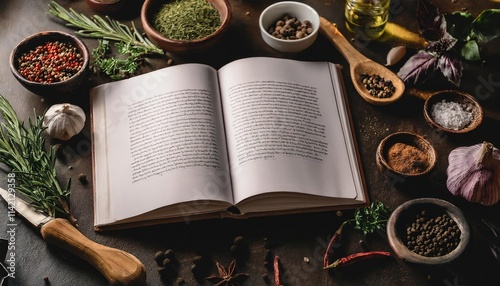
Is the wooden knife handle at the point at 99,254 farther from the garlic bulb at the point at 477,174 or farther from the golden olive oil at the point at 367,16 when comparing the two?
the golden olive oil at the point at 367,16

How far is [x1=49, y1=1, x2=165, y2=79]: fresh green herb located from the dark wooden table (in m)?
0.04

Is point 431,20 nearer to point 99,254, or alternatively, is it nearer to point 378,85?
point 378,85

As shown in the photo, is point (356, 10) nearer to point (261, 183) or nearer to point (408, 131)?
point (408, 131)

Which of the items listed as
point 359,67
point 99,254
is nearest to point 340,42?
point 359,67

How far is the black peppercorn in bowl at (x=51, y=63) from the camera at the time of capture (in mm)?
1561

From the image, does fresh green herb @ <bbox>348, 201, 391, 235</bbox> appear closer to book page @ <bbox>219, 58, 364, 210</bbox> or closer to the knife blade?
book page @ <bbox>219, 58, 364, 210</bbox>

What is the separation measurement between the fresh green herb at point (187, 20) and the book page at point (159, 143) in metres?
0.11

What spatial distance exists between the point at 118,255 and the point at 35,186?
282mm

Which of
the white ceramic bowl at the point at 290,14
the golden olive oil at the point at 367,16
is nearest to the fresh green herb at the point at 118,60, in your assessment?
the white ceramic bowl at the point at 290,14

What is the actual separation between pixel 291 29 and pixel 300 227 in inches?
22.3

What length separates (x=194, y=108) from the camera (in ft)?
5.07

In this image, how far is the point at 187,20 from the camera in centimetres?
168

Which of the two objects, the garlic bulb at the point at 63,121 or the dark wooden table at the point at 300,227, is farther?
the garlic bulb at the point at 63,121

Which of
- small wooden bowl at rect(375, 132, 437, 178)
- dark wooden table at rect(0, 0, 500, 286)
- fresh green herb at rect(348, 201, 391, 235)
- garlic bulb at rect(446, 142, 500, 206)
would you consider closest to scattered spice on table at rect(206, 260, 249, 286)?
dark wooden table at rect(0, 0, 500, 286)
